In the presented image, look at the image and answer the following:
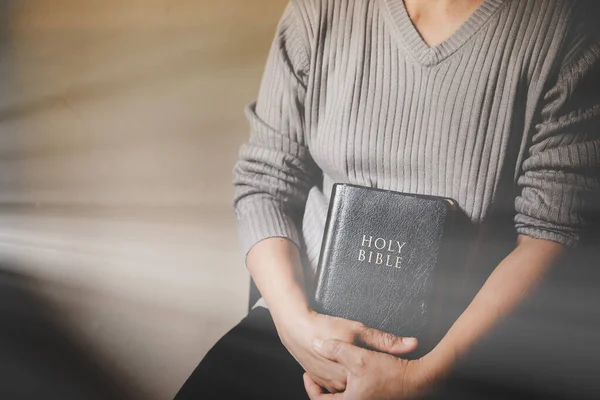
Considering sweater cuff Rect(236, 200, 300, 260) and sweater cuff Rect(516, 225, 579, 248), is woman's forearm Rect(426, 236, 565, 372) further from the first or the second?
sweater cuff Rect(236, 200, 300, 260)

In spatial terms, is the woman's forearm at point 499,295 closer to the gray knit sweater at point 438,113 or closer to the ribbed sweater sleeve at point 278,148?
the gray knit sweater at point 438,113

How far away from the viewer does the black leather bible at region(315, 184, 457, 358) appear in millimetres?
473

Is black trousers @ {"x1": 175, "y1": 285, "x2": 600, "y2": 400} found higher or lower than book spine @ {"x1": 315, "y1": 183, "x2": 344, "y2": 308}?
lower

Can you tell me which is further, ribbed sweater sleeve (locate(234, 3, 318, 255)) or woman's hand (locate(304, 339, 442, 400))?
ribbed sweater sleeve (locate(234, 3, 318, 255))

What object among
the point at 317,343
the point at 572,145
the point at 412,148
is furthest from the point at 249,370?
the point at 572,145

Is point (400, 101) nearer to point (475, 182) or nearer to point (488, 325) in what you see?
point (475, 182)

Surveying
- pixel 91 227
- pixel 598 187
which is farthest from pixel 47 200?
pixel 598 187

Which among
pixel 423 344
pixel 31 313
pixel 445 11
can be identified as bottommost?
pixel 31 313

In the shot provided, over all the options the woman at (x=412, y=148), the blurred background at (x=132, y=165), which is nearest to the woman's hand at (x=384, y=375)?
the woman at (x=412, y=148)

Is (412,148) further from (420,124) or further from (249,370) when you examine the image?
(249,370)

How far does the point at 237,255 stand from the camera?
2.34 ft

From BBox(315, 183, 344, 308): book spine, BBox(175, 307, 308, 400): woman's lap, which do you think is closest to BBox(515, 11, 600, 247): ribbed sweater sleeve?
BBox(315, 183, 344, 308): book spine

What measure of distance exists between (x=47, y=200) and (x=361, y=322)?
0.52 m

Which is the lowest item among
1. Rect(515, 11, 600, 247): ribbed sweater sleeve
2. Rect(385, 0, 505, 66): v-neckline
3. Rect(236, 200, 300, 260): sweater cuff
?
Rect(236, 200, 300, 260): sweater cuff
